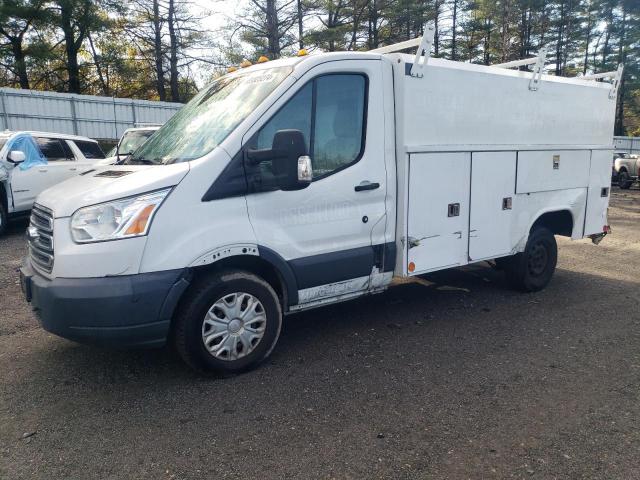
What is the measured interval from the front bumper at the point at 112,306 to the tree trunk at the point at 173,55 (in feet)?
92.8

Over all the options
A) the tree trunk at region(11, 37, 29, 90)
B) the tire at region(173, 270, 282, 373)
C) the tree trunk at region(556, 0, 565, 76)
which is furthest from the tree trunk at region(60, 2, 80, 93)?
the tree trunk at region(556, 0, 565, 76)

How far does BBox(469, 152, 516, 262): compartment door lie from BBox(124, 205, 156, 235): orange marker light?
3.27 meters

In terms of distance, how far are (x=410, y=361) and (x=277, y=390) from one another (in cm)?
117

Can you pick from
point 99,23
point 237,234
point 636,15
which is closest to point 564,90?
point 237,234

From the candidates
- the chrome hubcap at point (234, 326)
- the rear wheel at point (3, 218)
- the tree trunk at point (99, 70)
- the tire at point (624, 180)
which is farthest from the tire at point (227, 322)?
the tree trunk at point (99, 70)

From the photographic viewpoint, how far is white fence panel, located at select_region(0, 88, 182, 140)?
1593 centimetres

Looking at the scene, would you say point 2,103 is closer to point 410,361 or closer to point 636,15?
point 410,361

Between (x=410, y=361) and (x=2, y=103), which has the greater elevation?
(x=2, y=103)

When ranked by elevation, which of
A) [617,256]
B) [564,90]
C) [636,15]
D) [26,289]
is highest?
[636,15]

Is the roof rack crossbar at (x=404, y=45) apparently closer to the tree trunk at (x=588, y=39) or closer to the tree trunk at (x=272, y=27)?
the tree trunk at (x=272, y=27)

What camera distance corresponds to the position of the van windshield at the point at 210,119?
3.90m

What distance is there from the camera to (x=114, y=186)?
11.5 feet

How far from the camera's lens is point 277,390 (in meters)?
3.76

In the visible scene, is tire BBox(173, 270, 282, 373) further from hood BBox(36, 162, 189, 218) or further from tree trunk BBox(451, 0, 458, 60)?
tree trunk BBox(451, 0, 458, 60)
